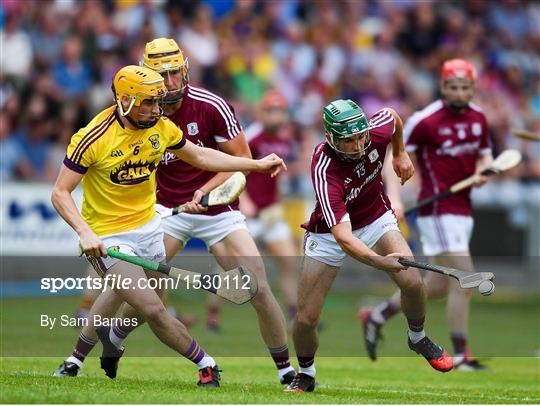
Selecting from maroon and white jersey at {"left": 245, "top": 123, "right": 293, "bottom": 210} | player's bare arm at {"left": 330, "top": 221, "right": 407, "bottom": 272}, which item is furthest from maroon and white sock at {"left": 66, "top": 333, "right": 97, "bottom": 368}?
maroon and white jersey at {"left": 245, "top": 123, "right": 293, "bottom": 210}

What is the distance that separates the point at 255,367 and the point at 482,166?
281 centimetres

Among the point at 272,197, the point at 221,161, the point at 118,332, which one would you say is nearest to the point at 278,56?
the point at 272,197

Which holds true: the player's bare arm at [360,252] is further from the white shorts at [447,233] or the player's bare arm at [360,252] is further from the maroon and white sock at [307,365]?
the white shorts at [447,233]

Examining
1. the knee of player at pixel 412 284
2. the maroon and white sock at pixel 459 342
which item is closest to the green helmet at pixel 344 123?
the knee of player at pixel 412 284

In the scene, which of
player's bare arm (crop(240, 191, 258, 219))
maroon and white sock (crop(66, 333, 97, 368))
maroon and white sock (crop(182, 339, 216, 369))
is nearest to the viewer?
maroon and white sock (crop(182, 339, 216, 369))

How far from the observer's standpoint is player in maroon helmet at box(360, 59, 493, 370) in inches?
428

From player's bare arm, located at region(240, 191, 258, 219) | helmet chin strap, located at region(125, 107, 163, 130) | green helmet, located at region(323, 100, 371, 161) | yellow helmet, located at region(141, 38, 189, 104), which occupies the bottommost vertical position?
player's bare arm, located at region(240, 191, 258, 219)

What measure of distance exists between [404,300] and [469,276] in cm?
57

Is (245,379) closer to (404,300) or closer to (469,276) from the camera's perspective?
(404,300)

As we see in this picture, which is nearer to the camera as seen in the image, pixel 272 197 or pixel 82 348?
pixel 82 348

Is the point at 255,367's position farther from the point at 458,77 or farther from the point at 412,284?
the point at 458,77

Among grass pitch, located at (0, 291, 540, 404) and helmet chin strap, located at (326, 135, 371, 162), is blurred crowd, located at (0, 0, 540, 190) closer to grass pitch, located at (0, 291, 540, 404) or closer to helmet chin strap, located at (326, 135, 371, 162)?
grass pitch, located at (0, 291, 540, 404)

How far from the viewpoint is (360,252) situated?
7934 mm

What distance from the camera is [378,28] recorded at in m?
20.1
